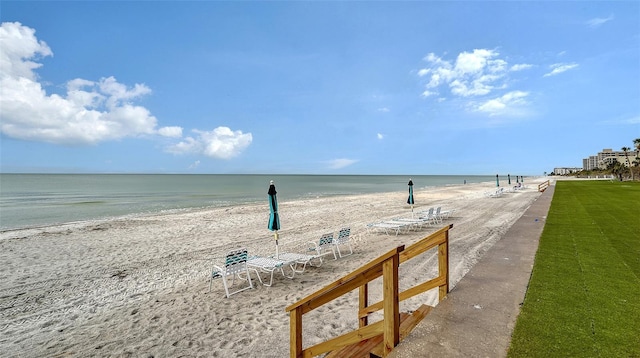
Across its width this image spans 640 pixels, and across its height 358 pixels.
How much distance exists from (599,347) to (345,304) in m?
3.51

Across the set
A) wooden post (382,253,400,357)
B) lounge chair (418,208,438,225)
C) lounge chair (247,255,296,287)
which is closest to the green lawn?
wooden post (382,253,400,357)

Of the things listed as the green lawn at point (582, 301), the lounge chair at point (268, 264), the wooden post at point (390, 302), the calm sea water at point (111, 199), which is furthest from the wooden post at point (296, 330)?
the calm sea water at point (111, 199)

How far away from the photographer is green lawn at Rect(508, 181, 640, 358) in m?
3.21

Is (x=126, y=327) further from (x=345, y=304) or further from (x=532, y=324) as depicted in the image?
(x=532, y=324)

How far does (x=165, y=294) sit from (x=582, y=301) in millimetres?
7250

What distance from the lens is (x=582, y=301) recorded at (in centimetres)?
431

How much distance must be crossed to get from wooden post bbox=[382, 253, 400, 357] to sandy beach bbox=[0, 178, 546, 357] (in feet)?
6.32

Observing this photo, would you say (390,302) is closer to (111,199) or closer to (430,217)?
(430,217)

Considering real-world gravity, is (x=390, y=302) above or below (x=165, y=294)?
above

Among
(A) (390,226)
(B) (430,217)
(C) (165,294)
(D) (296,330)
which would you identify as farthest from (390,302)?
(B) (430,217)

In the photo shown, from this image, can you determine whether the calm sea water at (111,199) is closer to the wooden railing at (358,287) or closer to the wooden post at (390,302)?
the wooden railing at (358,287)

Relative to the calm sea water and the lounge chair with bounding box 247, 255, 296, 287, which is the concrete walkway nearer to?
the lounge chair with bounding box 247, 255, 296, 287

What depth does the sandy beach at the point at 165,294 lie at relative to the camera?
489 centimetres

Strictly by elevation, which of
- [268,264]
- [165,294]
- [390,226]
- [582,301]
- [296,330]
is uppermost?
[296,330]
